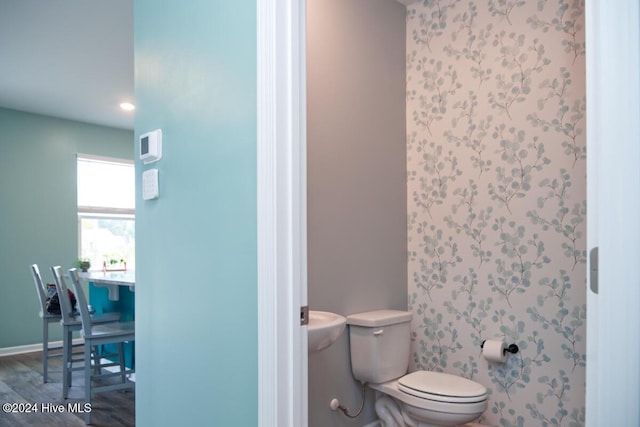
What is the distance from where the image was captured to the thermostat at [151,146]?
1770 mm

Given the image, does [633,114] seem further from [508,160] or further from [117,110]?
[117,110]

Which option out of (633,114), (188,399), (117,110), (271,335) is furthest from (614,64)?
(117,110)

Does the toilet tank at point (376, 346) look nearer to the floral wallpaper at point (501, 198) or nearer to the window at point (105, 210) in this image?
the floral wallpaper at point (501, 198)

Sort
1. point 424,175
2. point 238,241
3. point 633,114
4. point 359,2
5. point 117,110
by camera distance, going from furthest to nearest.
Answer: point 117,110, point 424,175, point 359,2, point 238,241, point 633,114

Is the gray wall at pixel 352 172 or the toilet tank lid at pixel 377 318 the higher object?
the gray wall at pixel 352 172

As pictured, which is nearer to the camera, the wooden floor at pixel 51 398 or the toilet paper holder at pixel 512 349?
the toilet paper holder at pixel 512 349

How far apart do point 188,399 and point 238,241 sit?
0.62 meters

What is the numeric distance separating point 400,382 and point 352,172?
45.9 inches

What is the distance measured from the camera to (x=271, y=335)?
1.28 metres

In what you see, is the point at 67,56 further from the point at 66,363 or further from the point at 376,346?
the point at 376,346

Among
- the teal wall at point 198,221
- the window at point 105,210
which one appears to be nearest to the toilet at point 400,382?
the teal wall at point 198,221

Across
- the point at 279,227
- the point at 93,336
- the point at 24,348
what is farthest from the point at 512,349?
the point at 24,348

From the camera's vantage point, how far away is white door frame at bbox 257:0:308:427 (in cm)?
128

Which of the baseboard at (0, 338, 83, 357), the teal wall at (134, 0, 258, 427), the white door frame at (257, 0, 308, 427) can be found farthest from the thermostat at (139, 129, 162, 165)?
the baseboard at (0, 338, 83, 357)
